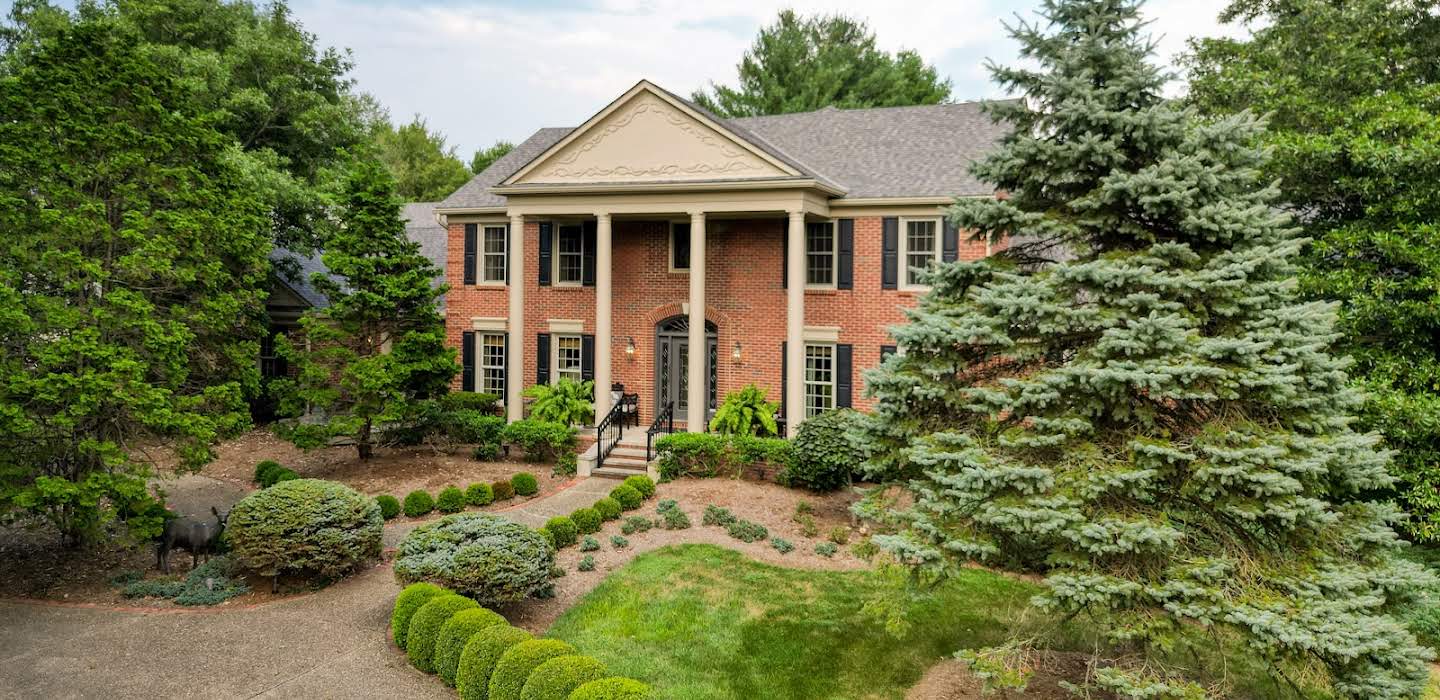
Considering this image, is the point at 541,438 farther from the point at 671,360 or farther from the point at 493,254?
the point at 493,254

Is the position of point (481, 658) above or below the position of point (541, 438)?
below

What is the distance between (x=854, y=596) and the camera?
10.7m

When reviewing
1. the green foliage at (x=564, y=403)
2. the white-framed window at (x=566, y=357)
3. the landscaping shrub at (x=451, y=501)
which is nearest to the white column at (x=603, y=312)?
the green foliage at (x=564, y=403)

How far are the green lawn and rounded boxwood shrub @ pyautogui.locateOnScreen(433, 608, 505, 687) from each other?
4.50 feet

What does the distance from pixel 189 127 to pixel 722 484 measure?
1037 centimetres

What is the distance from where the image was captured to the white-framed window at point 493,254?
20484 millimetres

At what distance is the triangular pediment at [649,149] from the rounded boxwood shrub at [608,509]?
741 cm

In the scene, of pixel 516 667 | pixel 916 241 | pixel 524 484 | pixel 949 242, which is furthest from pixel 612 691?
pixel 916 241

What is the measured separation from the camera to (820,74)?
38.8 m

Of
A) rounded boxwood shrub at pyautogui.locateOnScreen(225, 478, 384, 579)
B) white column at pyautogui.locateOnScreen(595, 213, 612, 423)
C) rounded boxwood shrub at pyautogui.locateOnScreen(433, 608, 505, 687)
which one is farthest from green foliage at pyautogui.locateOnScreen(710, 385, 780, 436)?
rounded boxwood shrub at pyautogui.locateOnScreen(433, 608, 505, 687)

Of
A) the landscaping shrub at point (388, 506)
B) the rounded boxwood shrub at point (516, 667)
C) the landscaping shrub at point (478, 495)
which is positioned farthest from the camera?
the landscaping shrub at point (478, 495)

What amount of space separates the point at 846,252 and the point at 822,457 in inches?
210

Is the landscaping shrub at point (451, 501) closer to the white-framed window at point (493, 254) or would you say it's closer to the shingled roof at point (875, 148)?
the white-framed window at point (493, 254)

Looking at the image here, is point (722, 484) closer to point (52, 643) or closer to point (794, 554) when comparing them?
point (794, 554)
